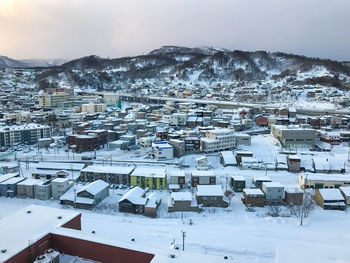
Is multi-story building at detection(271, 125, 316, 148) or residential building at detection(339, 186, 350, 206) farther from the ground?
multi-story building at detection(271, 125, 316, 148)

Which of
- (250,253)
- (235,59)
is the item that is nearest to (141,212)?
(250,253)

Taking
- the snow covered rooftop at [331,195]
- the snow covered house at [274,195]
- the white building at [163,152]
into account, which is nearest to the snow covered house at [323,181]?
the snow covered rooftop at [331,195]

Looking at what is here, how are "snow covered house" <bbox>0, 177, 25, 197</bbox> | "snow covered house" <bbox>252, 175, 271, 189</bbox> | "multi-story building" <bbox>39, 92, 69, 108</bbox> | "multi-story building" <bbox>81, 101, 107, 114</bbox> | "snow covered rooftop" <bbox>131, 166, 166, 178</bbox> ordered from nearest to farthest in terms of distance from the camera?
1. "snow covered house" <bbox>0, 177, 25, 197</bbox>
2. "snow covered house" <bbox>252, 175, 271, 189</bbox>
3. "snow covered rooftop" <bbox>131, 166, 166, 178</bbox>
4. "multi-story building" <bbox>81, 101, 107, 114</bbox>
5. "multi-story building" <bbox>39, 92, 69, 108</bbox>

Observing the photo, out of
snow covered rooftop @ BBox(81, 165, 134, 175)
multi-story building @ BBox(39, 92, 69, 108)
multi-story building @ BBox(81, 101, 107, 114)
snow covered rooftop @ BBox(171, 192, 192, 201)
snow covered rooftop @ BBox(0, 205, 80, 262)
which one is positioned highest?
multi-story building @ BBox(39, 92, 69, 108)

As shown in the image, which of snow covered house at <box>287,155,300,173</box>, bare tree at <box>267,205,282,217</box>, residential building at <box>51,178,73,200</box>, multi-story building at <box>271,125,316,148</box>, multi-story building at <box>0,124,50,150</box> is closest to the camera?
bare tree at <box>267,205,282,217</box>

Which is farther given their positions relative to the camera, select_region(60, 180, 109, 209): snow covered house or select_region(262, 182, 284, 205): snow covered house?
select_region(262, 182, 284, 205): snow covered house

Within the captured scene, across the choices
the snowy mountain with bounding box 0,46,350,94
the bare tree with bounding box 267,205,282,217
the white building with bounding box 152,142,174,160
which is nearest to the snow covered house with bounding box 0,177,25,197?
the white building with bounding box 152,142,174,160

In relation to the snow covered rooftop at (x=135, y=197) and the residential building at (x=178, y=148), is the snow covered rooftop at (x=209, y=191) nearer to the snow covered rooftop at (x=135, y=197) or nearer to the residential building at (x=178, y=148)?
the snow covered rooftop at (x=135, y=197)

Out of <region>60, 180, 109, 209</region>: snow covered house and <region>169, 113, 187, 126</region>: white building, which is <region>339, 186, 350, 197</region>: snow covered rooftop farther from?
<region>169, 113, 187, 126</region>: white building
